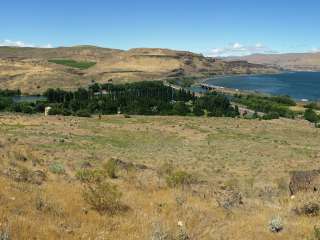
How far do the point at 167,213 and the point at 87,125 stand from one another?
5642 cm

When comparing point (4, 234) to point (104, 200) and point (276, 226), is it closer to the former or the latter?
point (104, 200)

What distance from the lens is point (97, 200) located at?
12562mm

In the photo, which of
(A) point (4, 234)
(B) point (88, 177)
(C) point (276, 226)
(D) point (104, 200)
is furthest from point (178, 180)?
(A) point (4, 234)

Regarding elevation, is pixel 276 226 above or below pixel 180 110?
above

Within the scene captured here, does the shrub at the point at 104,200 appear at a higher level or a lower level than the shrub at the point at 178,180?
higher

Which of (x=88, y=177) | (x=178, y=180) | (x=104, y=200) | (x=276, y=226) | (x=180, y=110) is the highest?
(x=104, y=200)

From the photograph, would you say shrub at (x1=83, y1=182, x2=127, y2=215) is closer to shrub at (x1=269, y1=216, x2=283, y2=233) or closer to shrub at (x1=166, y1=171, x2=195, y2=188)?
shrub at (x1=269, y1=216, x2=283, y2=233)

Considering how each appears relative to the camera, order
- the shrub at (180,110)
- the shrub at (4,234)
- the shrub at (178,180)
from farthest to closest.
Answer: the shrub at (180,110) → the shrub at (178,180) → the shrub at (4,234)

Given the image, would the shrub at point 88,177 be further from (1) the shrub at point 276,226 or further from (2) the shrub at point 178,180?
(1) the shrub at point 276,226

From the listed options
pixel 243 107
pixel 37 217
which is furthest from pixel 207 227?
pixel 243 107

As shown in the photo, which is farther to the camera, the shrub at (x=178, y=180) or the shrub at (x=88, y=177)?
the shrub at (x=178, y=180)

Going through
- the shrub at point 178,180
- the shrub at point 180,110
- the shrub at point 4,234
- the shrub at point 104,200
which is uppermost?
the shrub at point 4,234

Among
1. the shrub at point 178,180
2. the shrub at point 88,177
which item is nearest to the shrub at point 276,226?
the shrub at point 178,180

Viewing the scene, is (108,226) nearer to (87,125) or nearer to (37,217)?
(37,217)
